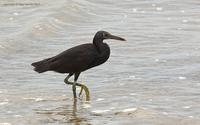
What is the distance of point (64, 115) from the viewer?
42.6ft

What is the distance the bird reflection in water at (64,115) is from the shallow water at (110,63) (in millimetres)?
16

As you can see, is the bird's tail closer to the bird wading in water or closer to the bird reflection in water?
the bird wading in water

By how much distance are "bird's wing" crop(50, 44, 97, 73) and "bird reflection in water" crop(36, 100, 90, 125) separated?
828 mm

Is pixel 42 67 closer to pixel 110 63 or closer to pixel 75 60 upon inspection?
pixel 75 60

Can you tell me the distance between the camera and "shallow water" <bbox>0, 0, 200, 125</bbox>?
12992 millimetres

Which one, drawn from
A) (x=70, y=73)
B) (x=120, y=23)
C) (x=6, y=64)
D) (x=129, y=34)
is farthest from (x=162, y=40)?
(x=70, y=73)

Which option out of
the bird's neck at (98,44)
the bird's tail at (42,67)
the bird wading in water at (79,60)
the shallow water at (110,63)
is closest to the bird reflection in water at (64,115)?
the shallow water at (110,63)

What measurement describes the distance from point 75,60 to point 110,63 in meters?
3.29

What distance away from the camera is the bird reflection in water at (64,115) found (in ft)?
41.2

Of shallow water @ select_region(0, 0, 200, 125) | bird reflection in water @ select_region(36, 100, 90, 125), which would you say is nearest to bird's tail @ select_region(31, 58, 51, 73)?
shallow water @ select_region(0, 0, 200, 125)

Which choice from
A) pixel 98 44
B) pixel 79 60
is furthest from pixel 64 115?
pixel 98 44

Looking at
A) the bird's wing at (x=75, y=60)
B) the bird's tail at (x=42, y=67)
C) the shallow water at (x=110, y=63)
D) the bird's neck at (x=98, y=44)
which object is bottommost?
the shallow water at (x=110, y=63)

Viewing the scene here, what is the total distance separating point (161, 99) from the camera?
13859 millimetres

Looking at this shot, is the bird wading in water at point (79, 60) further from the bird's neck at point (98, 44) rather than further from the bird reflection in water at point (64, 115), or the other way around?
the bird reflection in water at point (64, 115)
